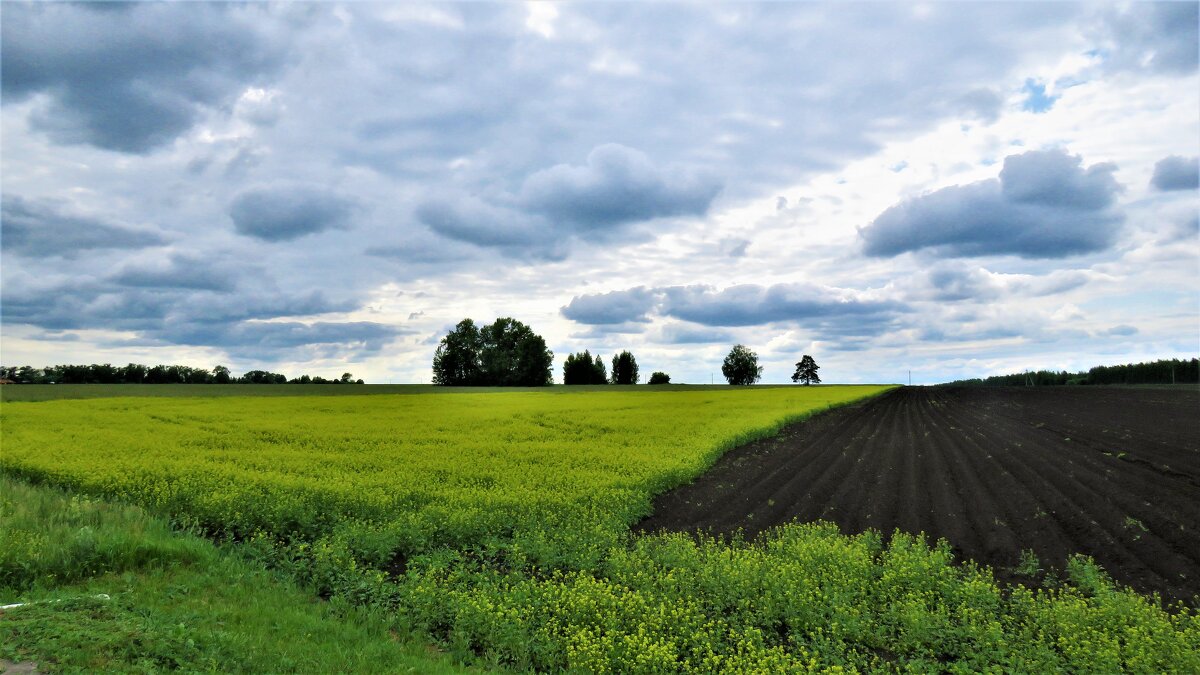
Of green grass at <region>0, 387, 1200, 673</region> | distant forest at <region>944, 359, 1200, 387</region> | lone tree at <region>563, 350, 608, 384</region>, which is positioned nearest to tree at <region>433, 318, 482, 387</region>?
lone tree at <region>563, 350, 608, 384</region>

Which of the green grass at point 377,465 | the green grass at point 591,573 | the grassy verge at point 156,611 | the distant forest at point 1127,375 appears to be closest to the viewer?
the grassy verge at point 156,611

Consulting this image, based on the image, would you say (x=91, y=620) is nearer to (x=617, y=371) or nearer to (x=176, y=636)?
(x=176, y=636)

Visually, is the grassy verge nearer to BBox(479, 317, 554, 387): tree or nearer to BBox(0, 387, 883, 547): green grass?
BBox(0, 387, 883, 547): green grass

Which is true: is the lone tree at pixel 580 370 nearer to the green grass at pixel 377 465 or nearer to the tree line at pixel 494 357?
the tree line at pixel 494 357

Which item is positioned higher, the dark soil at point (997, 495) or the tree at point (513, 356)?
the tree at point (513, 356)

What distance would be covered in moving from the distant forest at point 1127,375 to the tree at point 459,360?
324 feet

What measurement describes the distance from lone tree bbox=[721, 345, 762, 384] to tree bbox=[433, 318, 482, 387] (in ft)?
299

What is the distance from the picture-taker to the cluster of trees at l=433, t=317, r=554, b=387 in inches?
3802

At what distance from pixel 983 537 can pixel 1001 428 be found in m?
24.0

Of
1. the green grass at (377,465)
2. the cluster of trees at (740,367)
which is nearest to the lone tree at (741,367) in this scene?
the cluster of trees at (740,367)

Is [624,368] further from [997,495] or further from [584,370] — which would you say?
[997,495]

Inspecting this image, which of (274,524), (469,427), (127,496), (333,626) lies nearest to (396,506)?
(274,524)

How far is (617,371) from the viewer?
469 feet

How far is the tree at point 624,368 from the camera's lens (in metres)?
143
